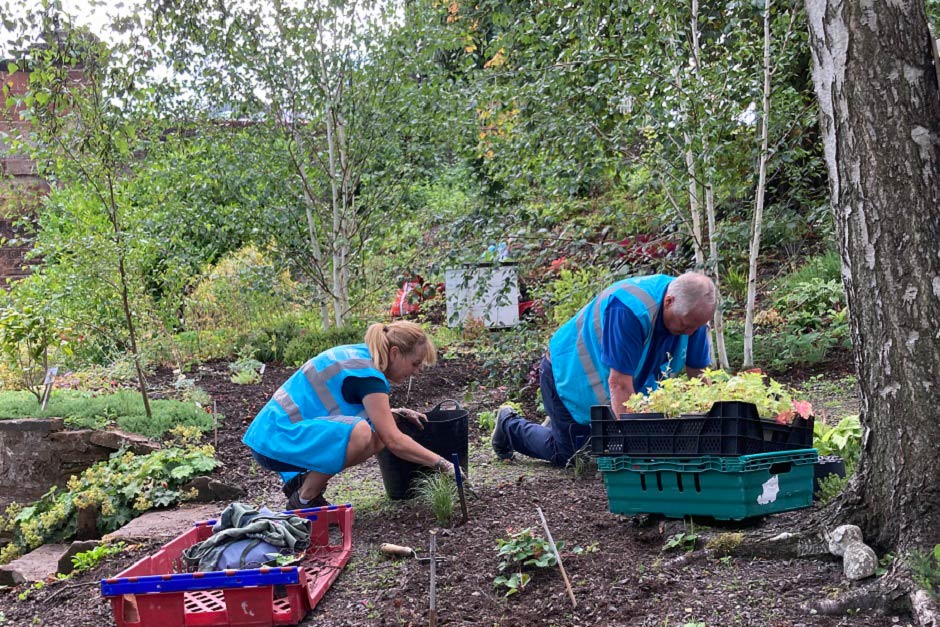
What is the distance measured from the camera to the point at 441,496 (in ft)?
14.0

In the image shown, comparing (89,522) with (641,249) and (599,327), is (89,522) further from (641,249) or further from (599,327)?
(641,249)

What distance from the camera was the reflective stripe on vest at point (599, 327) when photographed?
4.58m

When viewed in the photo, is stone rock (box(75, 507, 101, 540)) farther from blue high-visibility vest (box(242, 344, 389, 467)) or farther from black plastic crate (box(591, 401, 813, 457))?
black plastic crate (box(591, 401, 813, 457))

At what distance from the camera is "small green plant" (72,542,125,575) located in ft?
14.1

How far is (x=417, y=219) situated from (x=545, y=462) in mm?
5647

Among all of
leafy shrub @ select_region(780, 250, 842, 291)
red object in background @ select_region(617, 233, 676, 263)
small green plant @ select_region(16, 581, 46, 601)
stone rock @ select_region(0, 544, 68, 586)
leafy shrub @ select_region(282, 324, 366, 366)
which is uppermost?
red object in background @ select_region(617, 233, 676, 263)

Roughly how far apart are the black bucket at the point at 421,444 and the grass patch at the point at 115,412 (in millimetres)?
2439

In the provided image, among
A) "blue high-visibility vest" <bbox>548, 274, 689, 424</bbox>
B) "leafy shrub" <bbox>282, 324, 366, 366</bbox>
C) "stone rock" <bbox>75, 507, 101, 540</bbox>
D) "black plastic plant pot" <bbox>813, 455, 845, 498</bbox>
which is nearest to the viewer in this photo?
"black plastic plant pot" <bbox>813, 455, 845, 498</bbox>

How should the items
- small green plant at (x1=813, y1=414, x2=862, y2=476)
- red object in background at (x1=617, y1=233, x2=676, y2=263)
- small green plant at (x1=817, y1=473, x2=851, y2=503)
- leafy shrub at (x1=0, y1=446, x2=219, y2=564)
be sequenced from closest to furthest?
1. small green plant at (x1=817, y1=473, x2=851, y2=503)
2. small green plant at (x1=813, y1=414, x2=862, y2=476)
3. leafy shrub at (x1=0, y1=446, x2=219, y2=564)
4. red object in background at (x1=617, y1=233, x2=676, y2=263)

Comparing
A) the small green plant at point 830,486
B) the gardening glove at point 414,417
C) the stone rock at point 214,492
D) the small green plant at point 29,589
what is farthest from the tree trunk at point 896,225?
the stone rock at point 214,492

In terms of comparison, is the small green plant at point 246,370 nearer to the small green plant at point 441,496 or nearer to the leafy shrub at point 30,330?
the leafy shrub at point 30,330

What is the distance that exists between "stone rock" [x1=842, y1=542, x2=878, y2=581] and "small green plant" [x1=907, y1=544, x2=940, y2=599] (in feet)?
0.40

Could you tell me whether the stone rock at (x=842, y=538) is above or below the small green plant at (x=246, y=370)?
below

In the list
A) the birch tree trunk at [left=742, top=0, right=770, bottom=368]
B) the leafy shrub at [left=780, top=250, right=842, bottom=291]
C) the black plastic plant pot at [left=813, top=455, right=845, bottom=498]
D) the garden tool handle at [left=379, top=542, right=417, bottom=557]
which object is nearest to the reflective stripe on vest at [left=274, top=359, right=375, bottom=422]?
the garden tool handle at [left=379, top=542, right=417, bottom=557]
